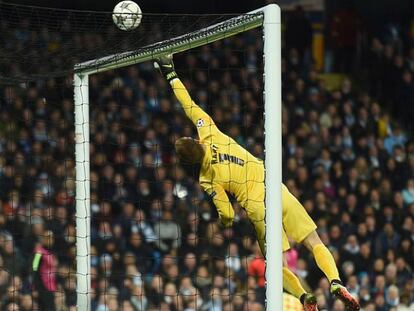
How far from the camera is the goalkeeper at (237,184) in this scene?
805 centimetres

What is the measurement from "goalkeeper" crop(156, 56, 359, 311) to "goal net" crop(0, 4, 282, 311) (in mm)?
1620

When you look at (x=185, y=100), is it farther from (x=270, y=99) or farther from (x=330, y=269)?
(x=330, y=269)

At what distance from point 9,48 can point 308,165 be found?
7.20m

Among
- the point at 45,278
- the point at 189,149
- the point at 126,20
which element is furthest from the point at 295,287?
the point at 45,278

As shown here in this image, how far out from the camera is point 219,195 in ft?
26.6

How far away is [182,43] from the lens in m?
7.90

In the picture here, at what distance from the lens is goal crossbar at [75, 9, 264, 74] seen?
285 inches

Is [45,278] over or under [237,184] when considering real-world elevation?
under

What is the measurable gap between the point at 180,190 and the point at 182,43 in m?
3.67

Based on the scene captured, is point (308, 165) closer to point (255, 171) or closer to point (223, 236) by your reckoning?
point (223, 236)

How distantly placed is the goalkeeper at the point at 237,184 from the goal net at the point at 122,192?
63.8 inches

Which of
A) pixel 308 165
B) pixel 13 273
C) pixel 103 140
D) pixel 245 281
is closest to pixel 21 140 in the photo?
pixel 103 140

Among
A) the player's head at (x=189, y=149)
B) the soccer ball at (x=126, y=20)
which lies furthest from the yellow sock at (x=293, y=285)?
the soccer ball at (x=126, y=20)

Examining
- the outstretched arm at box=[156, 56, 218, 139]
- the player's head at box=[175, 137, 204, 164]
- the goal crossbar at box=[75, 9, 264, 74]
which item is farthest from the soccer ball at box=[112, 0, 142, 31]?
the player's head at box=[175, 137, 204, 164]
